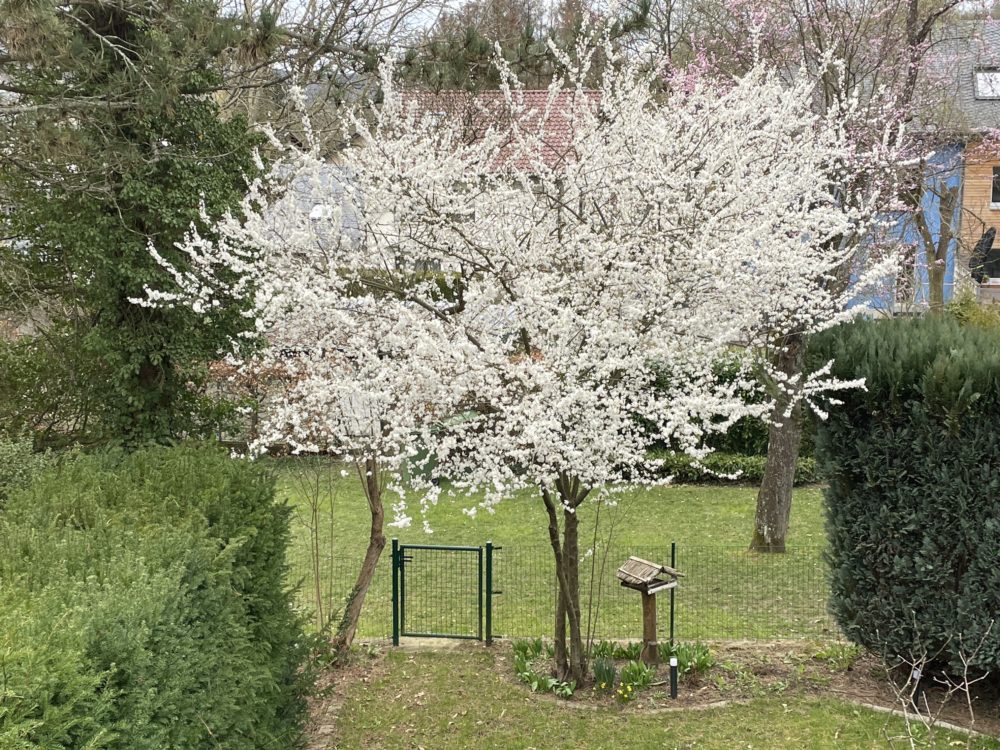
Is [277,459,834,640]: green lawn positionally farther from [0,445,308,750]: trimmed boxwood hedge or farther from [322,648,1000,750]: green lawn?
[0,445,308,750]: trimmed boxwood hedge

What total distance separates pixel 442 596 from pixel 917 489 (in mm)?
4612

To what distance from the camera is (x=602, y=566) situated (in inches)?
248

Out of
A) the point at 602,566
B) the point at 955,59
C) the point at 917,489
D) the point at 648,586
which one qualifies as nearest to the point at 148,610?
the point at 602,566

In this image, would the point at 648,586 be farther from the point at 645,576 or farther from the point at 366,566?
the point at 366,566

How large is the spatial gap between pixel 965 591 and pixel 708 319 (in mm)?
2291

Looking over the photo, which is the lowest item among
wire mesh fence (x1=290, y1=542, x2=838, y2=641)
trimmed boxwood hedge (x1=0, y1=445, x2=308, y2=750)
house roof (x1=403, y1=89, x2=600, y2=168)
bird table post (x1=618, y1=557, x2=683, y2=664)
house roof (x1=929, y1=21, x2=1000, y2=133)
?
wire mesh fence (x1=290, y1=542, x2=838, y2=641)

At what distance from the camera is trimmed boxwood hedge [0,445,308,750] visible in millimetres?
2463

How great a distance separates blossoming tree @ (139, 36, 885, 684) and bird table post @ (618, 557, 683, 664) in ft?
1.50

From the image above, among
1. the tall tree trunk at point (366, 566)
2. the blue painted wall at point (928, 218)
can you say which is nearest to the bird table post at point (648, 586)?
the tall tree trunk at point (366, 566)

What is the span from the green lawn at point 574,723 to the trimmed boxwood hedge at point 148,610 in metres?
0.80

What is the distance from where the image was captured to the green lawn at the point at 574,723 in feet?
17.7

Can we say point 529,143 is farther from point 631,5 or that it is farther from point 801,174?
point 631,5

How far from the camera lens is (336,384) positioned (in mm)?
5355

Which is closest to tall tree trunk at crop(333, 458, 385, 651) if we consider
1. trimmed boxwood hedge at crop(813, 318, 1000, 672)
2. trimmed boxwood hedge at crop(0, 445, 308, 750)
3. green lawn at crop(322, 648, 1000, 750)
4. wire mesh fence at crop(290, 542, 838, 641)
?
wire mesh fence at crop(290, 542, 838, 641)
